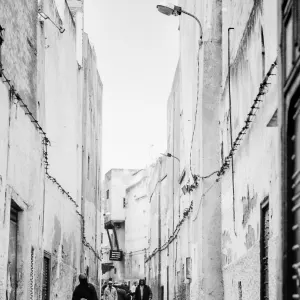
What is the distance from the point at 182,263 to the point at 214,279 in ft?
22.7

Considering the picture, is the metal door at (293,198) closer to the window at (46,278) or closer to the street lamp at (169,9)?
the window at (46,278)

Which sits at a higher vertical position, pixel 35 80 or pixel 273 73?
pixel 35 80

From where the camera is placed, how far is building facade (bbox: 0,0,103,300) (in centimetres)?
1058

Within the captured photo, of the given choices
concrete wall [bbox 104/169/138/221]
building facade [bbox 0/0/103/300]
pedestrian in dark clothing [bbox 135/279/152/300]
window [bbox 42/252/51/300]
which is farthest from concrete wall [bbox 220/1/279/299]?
concrete wall [bbox 104/169/138/221]

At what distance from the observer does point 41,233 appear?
13469 millimetres

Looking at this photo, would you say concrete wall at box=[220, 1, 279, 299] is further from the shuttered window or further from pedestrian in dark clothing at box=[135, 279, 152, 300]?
pedestrian in dark clothing at box=[135, 279, 152, 300]

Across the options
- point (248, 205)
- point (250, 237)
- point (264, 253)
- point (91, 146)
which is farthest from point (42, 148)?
point (91, 146)

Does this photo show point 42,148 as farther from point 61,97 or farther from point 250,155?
point 250,155

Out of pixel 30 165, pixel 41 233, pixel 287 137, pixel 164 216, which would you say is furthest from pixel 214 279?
pixel 164 216

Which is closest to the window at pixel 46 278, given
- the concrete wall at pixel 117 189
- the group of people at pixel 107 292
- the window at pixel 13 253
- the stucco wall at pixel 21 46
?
the group of people at pixel 107 292

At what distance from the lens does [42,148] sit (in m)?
13.7

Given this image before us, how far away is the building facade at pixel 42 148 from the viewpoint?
10578 millimetres

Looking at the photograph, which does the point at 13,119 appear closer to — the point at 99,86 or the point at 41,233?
the point at 41,233

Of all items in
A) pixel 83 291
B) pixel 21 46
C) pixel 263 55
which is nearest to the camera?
pixel 263 55
